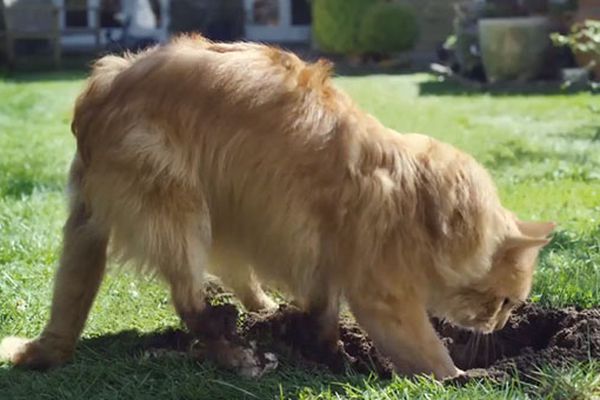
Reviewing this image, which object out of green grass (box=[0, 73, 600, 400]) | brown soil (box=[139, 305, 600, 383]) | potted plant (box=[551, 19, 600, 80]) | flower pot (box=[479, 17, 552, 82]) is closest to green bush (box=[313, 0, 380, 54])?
flower pot (box=[479, 17, 552, 82])

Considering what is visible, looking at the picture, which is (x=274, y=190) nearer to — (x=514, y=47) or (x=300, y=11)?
(x=514, y=47)

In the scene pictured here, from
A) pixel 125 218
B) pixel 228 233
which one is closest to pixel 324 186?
pixel 228 233

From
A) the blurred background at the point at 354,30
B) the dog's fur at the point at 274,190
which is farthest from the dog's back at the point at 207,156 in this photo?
the blurred background at the point at 354,30

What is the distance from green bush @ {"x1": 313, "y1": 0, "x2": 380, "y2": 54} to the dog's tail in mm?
20210

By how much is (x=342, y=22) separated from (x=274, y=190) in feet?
67.5

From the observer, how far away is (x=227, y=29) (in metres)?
27.0

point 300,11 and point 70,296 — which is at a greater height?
point 70,296

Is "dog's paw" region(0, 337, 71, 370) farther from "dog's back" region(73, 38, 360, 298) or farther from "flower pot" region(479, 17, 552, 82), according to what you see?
"flower pot" region(479, 17, 552, 82)

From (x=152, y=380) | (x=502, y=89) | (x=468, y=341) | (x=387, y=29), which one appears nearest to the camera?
(x=152, y=380)

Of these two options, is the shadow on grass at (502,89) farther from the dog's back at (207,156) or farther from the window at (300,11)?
the dog's back at (207,156)

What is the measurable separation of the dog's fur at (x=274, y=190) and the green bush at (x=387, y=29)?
19.7 meters

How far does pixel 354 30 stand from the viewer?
79.9ft

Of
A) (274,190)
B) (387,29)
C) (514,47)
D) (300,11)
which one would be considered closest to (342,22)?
(387,29)

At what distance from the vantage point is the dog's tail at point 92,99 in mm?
4270
